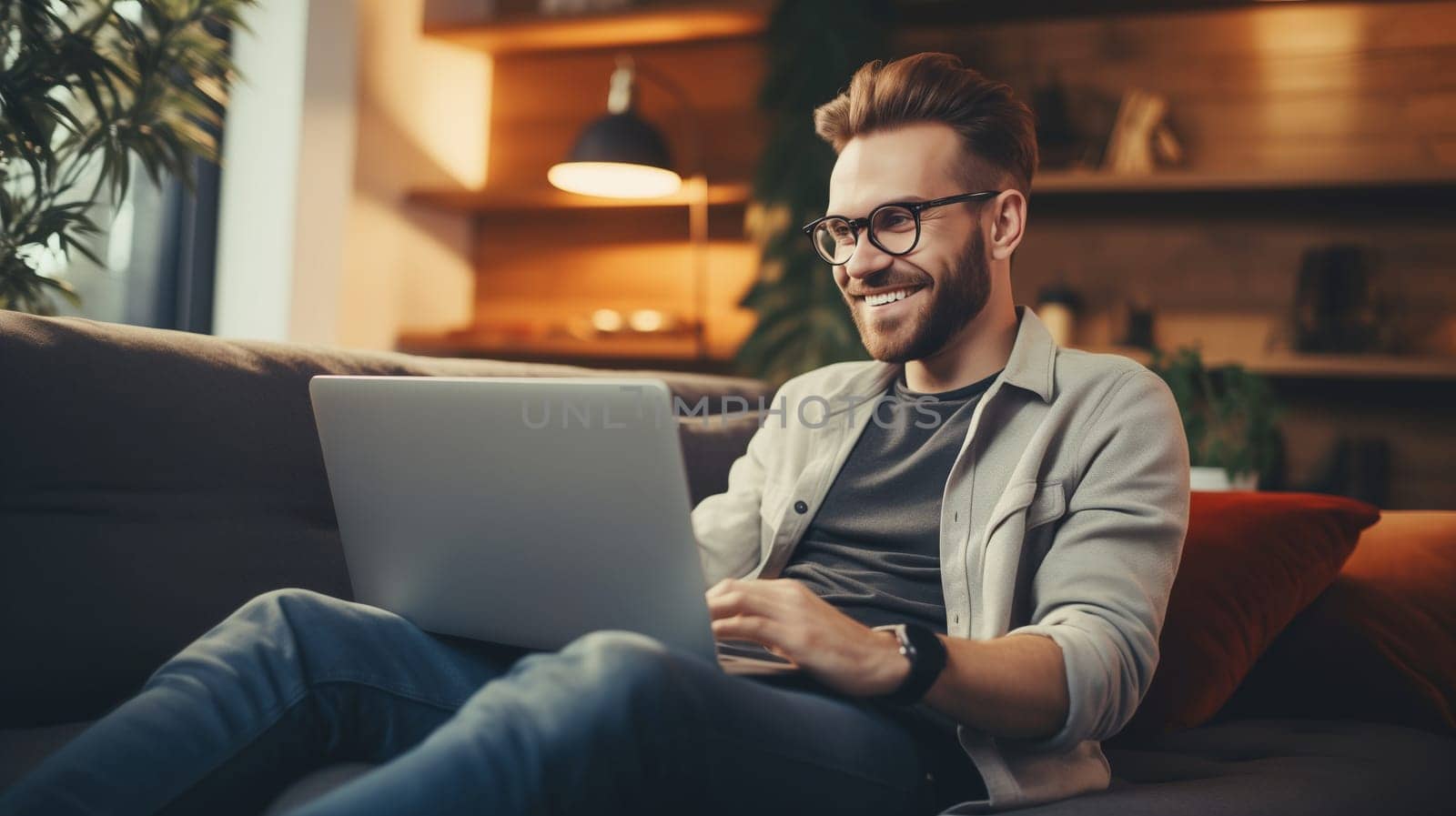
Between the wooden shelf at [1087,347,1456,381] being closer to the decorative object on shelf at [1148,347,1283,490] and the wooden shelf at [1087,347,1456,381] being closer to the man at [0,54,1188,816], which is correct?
the decorative object on shelf at [1148,347,1283,490]

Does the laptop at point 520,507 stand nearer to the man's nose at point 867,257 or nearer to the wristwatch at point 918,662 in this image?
the wristwatch at point 918,662

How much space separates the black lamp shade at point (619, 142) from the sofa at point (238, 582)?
5.46 feet

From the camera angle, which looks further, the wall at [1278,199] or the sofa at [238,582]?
the wall at [1278,199]

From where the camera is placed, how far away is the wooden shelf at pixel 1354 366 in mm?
2885

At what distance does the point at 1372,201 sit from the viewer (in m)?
3.15

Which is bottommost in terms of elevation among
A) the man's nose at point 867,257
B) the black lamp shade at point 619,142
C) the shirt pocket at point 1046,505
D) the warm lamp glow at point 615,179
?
the shirt pocket at point 1046,505

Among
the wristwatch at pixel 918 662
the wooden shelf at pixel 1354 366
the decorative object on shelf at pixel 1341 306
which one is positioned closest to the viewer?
the wristwatch at pixel 918 662

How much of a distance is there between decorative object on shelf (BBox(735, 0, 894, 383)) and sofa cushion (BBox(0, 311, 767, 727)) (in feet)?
6.13

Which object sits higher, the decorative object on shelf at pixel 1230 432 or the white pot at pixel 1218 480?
the decorative object on shelf at pixel 1230 432

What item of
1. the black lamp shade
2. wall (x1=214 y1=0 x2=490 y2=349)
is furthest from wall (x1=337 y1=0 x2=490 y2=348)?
the black lamp shade

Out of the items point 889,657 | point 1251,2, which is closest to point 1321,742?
point 889,657

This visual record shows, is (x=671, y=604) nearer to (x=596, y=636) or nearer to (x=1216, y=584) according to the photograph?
(x=596, y=636)

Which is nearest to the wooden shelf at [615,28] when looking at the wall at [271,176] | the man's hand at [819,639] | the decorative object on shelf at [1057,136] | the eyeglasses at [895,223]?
the wall at [271,176]

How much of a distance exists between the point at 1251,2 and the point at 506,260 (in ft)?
8.04
